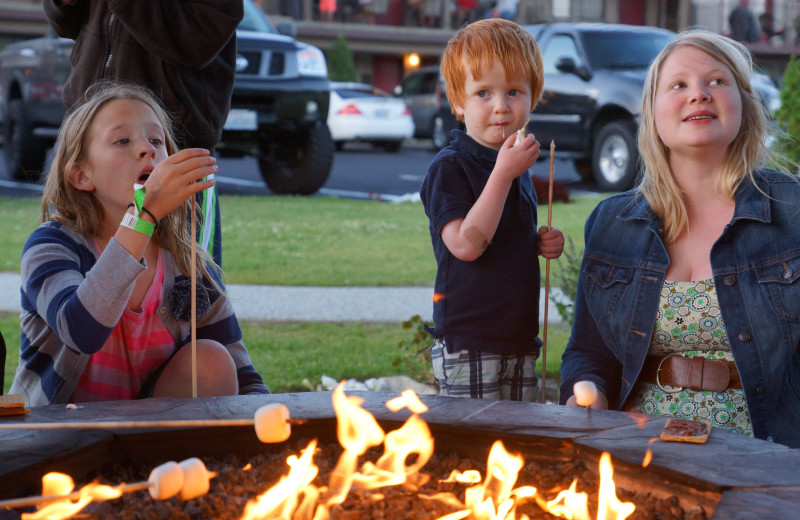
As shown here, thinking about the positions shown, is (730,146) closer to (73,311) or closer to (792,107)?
(73,311)

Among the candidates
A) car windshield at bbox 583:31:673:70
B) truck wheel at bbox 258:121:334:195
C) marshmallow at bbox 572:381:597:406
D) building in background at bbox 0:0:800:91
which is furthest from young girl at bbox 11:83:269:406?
building in background at bbox 0:0:800:91

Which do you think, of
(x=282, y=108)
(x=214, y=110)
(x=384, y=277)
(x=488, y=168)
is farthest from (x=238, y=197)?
(x=488, y=168)

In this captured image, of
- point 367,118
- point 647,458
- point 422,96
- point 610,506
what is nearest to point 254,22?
point 367,118

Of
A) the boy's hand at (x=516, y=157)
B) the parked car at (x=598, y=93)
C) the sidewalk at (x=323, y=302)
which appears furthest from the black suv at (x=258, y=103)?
the boy's hand at (x=516, y=157)

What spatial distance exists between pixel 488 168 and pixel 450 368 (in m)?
0.52

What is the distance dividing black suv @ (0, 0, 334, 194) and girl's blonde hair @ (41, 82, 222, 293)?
6.73 metres

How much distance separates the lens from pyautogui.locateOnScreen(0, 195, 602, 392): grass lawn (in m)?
4.20

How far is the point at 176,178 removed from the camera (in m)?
1.96

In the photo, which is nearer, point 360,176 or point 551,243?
point 551,243

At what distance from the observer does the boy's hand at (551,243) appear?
243 centimetres

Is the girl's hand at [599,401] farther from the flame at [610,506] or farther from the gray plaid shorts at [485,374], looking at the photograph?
the flame at [610,506]

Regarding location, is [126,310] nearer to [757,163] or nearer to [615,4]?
[757,163]

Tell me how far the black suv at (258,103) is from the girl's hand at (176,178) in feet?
23.8

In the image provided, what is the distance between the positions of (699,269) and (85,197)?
1506mm
